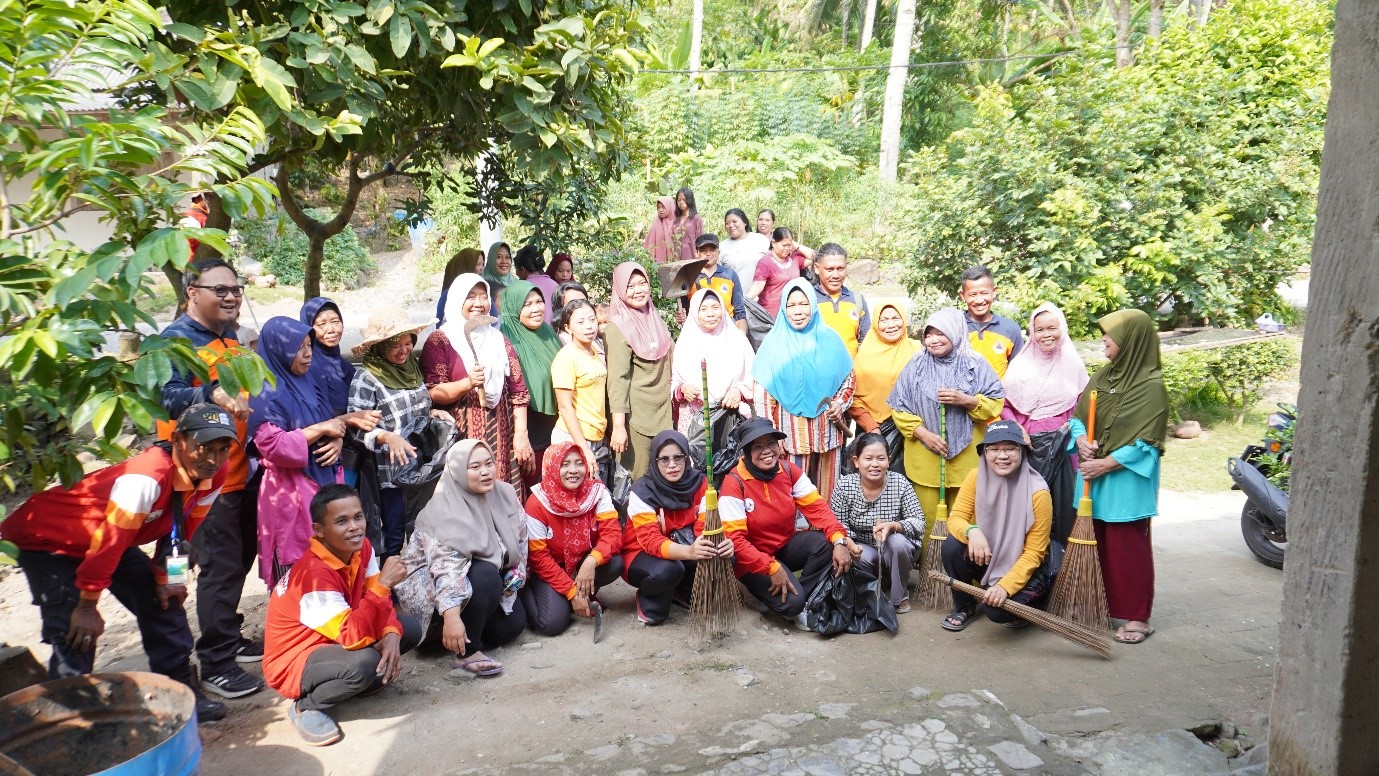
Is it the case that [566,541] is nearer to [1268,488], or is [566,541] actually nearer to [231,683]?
[231,683]

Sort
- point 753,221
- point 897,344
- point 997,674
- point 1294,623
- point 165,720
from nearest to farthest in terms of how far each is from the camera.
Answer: point 1294,623 < point 165,720 < point 997,674 < point 897,344 < point 753,221

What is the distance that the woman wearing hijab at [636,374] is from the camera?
18.2ft

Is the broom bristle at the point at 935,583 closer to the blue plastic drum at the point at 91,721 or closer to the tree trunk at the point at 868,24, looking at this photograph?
the blue plastic drum at the point at 91,721

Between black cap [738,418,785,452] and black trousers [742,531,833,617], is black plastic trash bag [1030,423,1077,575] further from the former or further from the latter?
black cap [738,418,785,452]

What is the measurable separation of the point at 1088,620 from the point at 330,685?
3.40 meters

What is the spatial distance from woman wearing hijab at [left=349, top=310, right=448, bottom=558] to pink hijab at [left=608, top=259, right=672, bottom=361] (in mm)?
1242

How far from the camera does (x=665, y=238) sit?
9016 millimetres

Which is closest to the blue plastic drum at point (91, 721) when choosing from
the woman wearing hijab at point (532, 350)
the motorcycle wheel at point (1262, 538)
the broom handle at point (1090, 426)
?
the woman wearing hijab at point (532, 350)

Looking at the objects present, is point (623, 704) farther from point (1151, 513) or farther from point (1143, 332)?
point (1143, 332)

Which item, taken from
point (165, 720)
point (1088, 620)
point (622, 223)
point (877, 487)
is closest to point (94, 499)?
point (165, 720)

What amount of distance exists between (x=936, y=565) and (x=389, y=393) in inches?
114

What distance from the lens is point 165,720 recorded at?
3.09 meters

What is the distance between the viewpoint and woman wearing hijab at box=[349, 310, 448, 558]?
4609 mm

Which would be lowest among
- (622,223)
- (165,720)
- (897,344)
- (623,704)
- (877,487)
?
(623,704)
